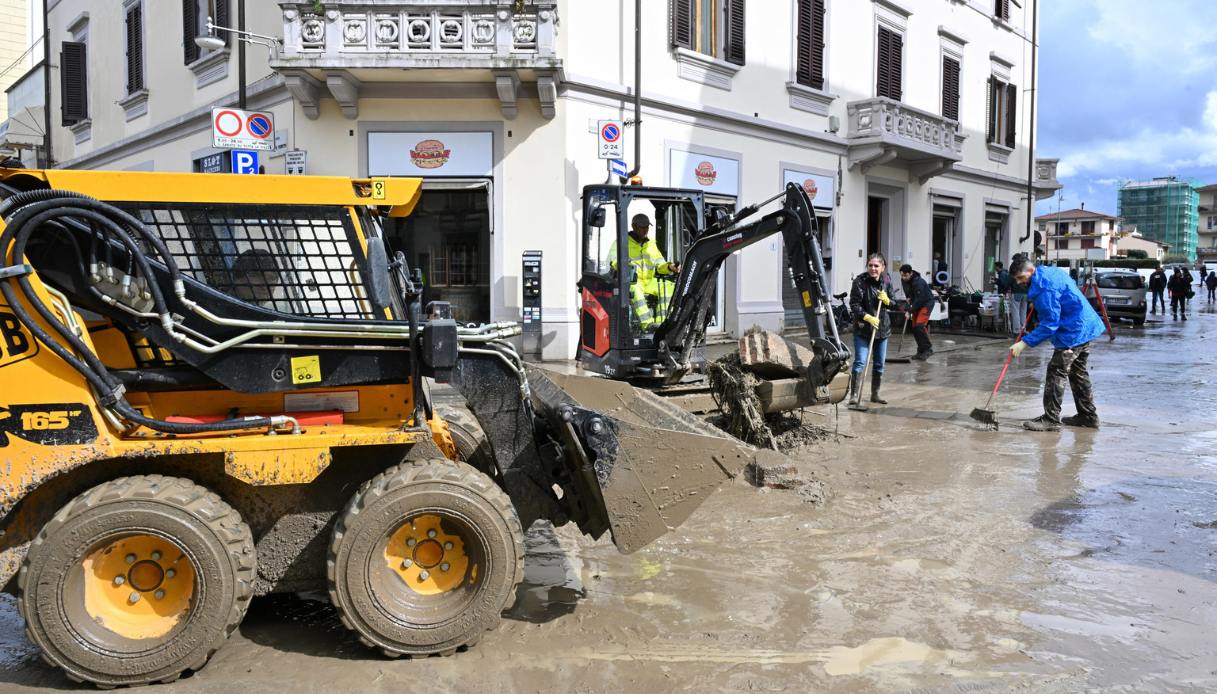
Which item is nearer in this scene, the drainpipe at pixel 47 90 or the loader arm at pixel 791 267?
the loader arm at pixel 791 267

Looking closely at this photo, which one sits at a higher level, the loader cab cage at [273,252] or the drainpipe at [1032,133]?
the drainpipe at [1032,133]

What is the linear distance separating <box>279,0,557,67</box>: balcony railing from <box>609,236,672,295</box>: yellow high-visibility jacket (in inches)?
225

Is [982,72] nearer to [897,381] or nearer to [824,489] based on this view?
[897,381]

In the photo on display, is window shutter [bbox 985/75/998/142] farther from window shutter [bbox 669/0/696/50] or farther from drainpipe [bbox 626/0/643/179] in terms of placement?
drainpipe [bbox 626/0/643/179]

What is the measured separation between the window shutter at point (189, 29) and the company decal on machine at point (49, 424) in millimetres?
15281

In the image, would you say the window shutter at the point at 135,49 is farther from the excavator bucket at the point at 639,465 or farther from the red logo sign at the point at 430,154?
the excavator bucket at the point at 639,465

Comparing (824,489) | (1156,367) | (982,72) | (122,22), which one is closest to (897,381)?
(1156,367)

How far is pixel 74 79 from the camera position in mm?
21047

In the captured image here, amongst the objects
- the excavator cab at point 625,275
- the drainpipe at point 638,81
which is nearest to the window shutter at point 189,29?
the drainpipe at point 638,81

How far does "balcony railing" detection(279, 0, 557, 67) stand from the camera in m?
12.7

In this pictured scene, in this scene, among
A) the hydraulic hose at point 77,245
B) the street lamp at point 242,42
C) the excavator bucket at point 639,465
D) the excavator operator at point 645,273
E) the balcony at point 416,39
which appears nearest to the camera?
the hydraulic hose at point 77,245

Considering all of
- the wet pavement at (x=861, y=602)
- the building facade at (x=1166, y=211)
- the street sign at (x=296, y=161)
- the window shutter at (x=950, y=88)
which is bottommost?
the wet pavement at (x=861, y=602)

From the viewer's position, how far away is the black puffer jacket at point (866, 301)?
10430 mm

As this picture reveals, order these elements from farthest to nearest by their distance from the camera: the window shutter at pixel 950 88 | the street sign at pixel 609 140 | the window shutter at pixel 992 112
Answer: the window shutter at pixel 992 112 < the window shutter at pixel 950 88 < the street sign at pixel 609 140
